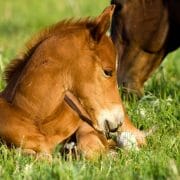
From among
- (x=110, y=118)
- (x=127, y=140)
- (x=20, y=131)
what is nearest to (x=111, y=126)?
(x=110, y=118)

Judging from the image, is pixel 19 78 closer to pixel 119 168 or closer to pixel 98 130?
pixel 98 130

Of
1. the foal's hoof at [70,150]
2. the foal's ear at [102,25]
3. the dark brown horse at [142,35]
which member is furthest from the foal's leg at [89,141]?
the dark brown horse at [142,35]

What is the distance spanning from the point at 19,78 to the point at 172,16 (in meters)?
2.34

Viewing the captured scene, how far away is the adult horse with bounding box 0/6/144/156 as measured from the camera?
5.66 metres

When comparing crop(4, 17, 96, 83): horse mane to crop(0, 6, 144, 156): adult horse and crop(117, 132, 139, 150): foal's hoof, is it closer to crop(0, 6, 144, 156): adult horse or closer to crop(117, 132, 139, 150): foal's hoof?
crop(0, 6, 144, 156): adult horse

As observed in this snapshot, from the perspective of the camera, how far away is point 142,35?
25.6ft

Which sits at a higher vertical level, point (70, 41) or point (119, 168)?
point (70, 41)

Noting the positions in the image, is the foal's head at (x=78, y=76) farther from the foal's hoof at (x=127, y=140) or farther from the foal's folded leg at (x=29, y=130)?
the foal's hoof at (x=127, y=140)

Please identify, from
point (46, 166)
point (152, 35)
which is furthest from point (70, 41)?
point (152, 35)

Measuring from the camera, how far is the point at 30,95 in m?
5.75

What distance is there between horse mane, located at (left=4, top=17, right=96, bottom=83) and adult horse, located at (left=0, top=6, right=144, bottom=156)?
2.1 inches

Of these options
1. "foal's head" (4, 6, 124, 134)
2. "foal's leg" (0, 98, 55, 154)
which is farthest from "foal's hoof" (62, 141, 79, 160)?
"foal's head" (4, 6, 124, 134)

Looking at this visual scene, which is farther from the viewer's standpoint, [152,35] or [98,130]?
[152,35]

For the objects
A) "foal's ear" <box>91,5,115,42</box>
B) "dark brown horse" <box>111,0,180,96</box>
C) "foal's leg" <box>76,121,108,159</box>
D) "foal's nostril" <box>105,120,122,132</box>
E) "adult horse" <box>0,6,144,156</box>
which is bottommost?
"dark brown horse" <box>111,0,180,96</box>
